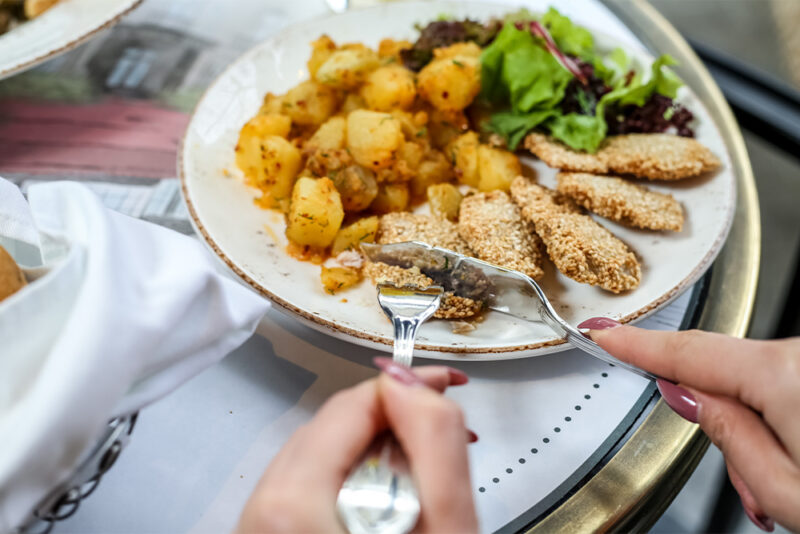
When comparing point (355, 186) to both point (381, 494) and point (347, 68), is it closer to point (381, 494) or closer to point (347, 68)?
point (347, 68)

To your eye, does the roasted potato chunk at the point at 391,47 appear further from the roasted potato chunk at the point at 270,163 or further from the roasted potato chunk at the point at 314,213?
the roasted potato chunk at the point at 314,213

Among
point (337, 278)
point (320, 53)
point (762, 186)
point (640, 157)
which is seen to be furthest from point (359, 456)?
point (762, 186)

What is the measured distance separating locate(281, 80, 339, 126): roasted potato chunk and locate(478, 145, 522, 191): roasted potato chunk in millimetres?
438

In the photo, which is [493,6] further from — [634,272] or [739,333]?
[739,333]

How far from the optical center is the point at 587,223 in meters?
1.52

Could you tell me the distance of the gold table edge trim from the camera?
108cm

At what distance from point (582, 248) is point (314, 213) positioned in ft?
1.98

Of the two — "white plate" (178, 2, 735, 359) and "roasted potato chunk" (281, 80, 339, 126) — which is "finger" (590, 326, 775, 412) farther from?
"roasted potato chunk" (281, 80, 339, 126)

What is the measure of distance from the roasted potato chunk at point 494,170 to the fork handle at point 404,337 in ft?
2.15

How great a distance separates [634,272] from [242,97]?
1176mm

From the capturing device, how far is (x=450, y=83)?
1.72 meters

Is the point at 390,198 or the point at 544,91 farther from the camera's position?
the point at 544,91

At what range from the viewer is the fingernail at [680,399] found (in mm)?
1001

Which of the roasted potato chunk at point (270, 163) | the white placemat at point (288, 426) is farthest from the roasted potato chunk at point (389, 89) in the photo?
the white placemat at point (288, 426)
